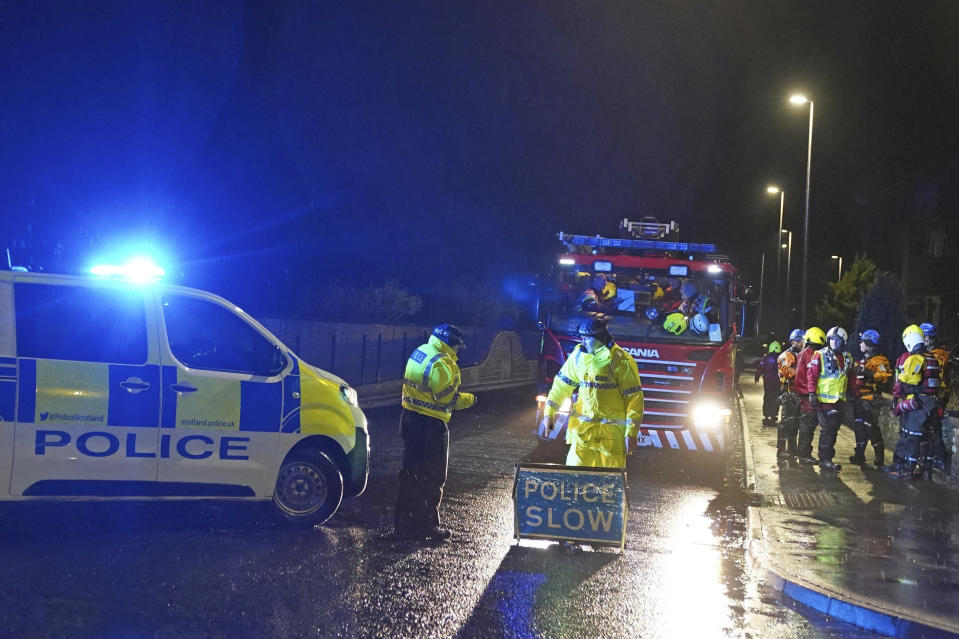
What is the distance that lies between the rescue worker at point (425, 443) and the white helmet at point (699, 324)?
6.32 metres

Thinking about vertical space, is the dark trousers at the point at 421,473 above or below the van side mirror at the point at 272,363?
below

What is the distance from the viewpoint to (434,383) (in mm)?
8141

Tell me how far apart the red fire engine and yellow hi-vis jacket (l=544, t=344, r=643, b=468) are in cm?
477

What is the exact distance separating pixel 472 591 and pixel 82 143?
17.1 meters

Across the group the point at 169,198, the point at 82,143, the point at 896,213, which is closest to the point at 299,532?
the point at 82,143

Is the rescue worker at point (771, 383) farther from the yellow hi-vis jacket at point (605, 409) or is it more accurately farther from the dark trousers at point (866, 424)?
the yellow hi-vis jacket at point (605, 409)

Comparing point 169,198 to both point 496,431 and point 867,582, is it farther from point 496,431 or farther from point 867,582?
point 867,582

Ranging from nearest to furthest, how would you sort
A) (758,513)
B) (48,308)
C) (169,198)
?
(48,308), (758,513), (169,198)

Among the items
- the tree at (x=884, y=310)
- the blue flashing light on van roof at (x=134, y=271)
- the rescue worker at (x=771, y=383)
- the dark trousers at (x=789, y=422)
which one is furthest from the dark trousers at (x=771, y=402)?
the blue flashing light on van roof at (x=134, y=271)

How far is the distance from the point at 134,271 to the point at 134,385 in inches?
36.7

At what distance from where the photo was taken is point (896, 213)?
5609 centimetres

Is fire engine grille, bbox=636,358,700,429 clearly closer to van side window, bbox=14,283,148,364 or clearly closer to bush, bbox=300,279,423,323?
van side window, bbox=14,283,148,364

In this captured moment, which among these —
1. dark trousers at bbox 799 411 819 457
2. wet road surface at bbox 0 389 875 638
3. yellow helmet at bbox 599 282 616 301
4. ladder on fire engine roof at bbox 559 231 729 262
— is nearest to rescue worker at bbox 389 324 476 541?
wet road surface at bbox 0 389 875 638

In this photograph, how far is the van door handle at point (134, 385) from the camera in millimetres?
7707
